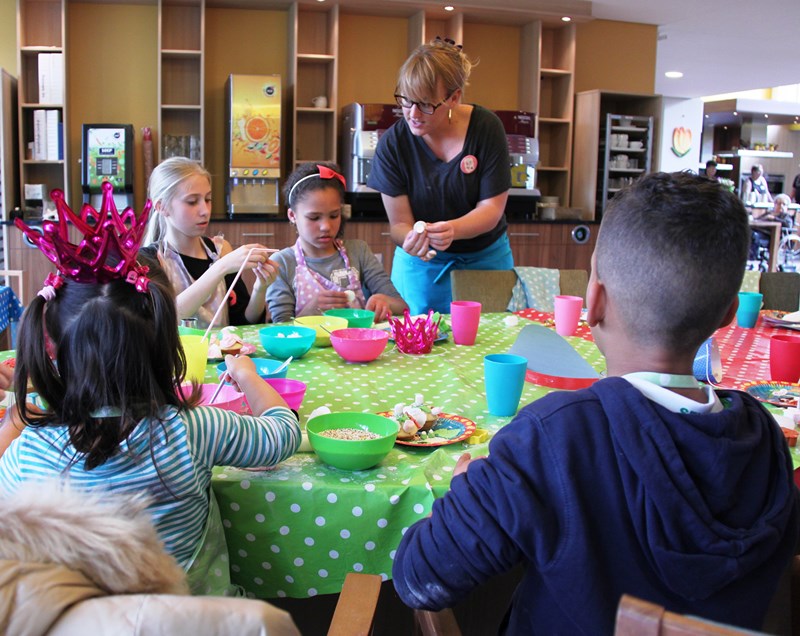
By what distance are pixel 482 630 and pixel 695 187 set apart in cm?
106

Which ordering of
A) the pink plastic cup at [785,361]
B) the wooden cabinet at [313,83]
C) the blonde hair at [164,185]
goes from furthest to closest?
the wooden cabinet at [313,83]
the blonde hair at [164,185]
the pink plastic cup at [785,361]

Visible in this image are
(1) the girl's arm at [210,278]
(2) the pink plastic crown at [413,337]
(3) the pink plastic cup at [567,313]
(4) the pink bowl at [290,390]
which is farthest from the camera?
(3) the pink plastic cup at [567,313]

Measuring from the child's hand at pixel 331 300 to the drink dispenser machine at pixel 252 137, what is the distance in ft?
10.5

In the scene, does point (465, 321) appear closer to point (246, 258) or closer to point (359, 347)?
point (359, 347)

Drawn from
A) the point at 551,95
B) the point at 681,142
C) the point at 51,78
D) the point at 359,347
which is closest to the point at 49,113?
the point at 51,78

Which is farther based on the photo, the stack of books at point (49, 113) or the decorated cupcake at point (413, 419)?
the stack of books at point (49, 113)

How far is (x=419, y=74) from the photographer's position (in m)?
2.37

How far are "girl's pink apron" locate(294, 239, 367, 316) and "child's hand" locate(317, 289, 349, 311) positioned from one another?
4.3 inches

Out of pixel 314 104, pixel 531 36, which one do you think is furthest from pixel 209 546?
pixel 531 36

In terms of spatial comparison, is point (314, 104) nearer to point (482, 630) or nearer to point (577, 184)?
point (577, 184)

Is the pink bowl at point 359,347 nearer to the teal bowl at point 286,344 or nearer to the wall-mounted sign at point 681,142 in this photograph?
the teal bowl at point 286,344

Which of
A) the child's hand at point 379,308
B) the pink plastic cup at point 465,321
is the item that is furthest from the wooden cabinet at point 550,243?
the pink plastic cup at point 465,321

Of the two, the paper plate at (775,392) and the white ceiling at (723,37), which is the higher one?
the white ceiling at (723,37)

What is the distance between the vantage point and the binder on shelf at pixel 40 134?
204 inches
